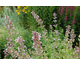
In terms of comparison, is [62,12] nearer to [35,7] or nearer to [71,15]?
[71,15]

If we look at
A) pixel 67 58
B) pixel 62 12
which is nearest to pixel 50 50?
pixel 67 58

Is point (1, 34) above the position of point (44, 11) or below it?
below

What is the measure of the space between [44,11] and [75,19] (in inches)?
36.3

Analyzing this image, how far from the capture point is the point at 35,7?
3.05 meters

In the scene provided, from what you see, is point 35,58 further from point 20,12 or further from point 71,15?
point 20,12
